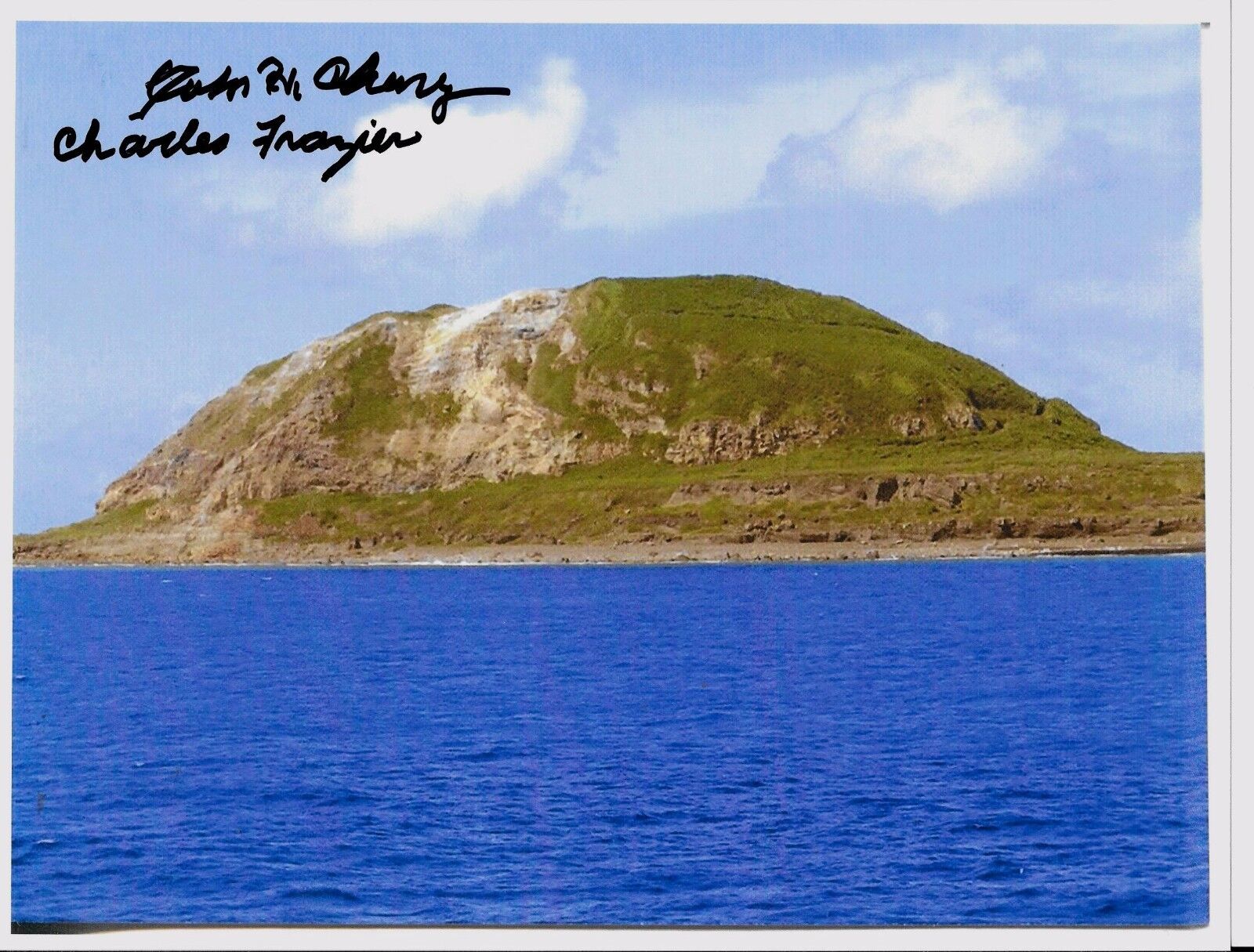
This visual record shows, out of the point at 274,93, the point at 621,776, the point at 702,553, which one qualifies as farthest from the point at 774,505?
the point at 274,93

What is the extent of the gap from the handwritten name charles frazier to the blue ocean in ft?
20.5

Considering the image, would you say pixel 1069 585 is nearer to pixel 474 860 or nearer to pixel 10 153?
pixel 474 860

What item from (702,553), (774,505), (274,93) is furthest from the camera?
(774,505)

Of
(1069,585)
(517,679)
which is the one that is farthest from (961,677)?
(1069,585)

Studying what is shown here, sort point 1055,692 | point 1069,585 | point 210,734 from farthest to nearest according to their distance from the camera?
point 1069,585, point 1055,692, point 210,734

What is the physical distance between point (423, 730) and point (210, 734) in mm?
5375

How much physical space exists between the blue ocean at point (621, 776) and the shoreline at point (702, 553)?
7744cm

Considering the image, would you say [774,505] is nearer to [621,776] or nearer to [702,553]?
[702,553]

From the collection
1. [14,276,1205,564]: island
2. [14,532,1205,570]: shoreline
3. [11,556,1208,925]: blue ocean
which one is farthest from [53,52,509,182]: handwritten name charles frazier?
[14,276,1205,564]: island

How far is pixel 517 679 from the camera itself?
52.2 meters

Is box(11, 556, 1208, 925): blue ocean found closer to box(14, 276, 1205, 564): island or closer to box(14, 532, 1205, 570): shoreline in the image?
box(14, 532, 1205, 570): shoreline

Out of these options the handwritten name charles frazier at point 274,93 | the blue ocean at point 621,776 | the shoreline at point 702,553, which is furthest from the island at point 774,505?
the handwritten name charles frazier at point 274,93

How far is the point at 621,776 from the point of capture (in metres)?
28.7

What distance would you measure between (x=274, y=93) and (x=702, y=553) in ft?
508
